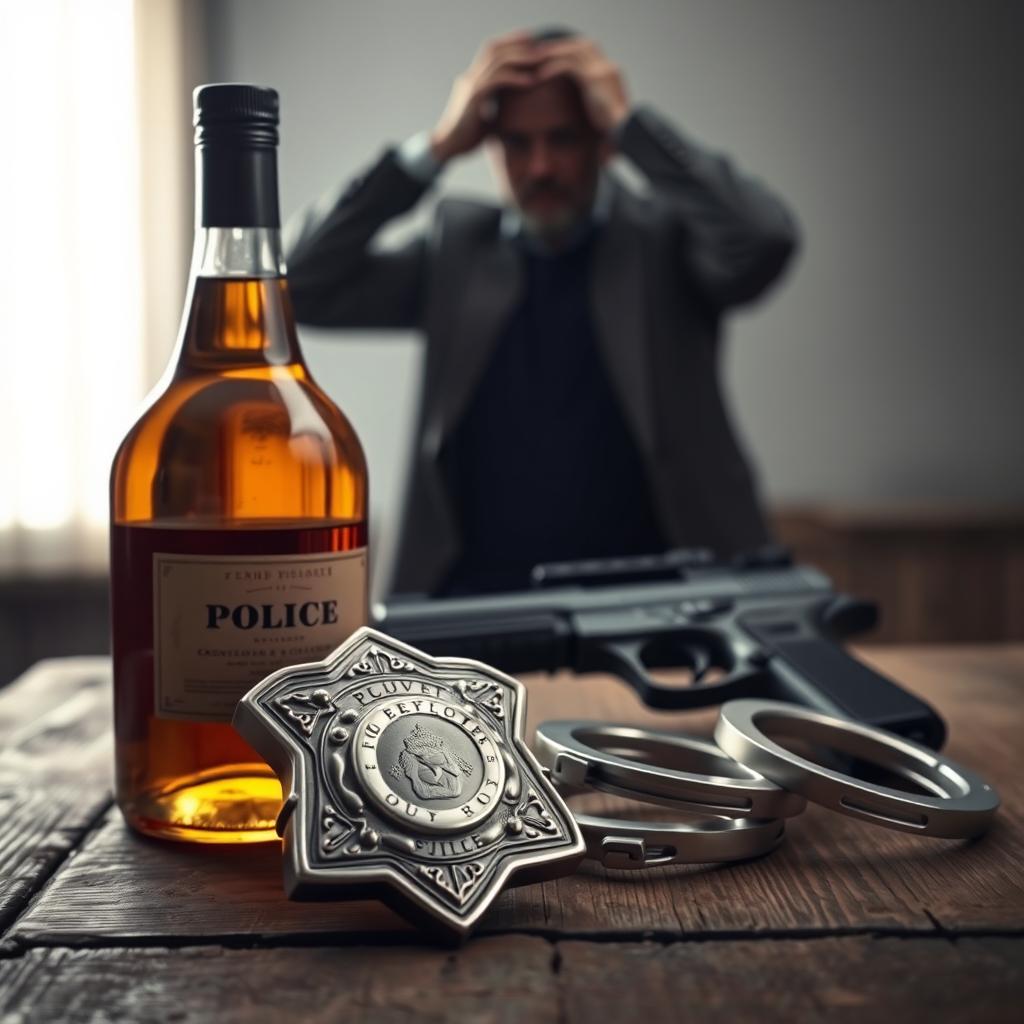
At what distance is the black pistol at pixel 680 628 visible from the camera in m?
0.65

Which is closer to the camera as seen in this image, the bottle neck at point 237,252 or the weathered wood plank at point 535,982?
the weathered wood plank at point 535,982

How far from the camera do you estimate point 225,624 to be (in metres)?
0.48

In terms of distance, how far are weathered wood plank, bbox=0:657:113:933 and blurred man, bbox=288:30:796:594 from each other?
860 millimetres

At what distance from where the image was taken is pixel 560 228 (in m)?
1.76

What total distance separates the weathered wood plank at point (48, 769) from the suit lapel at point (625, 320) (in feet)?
2.99

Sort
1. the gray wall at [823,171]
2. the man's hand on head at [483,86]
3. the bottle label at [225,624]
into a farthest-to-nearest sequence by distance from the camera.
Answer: the gray wall at [823,171], the man's hand on head at [483,86], the bottle label at [225,624]

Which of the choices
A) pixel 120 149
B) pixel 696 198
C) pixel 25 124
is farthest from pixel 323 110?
pixel 696 198

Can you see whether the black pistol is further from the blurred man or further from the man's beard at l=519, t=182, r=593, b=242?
the man's beard at l=519, t=182, r=593, b=242

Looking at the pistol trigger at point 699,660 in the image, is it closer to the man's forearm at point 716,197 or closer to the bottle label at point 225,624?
the bottle label at point 225,624

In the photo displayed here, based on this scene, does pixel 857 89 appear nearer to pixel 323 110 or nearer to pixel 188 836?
pixel 323 110

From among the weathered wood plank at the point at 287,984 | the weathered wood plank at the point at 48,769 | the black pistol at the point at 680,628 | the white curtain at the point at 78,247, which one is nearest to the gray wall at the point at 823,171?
the white curtain at the point at 78,247

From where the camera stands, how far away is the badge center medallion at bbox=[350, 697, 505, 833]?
411 mm

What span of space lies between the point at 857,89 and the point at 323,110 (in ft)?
4.22

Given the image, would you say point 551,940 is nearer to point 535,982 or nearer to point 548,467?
point 535,982
